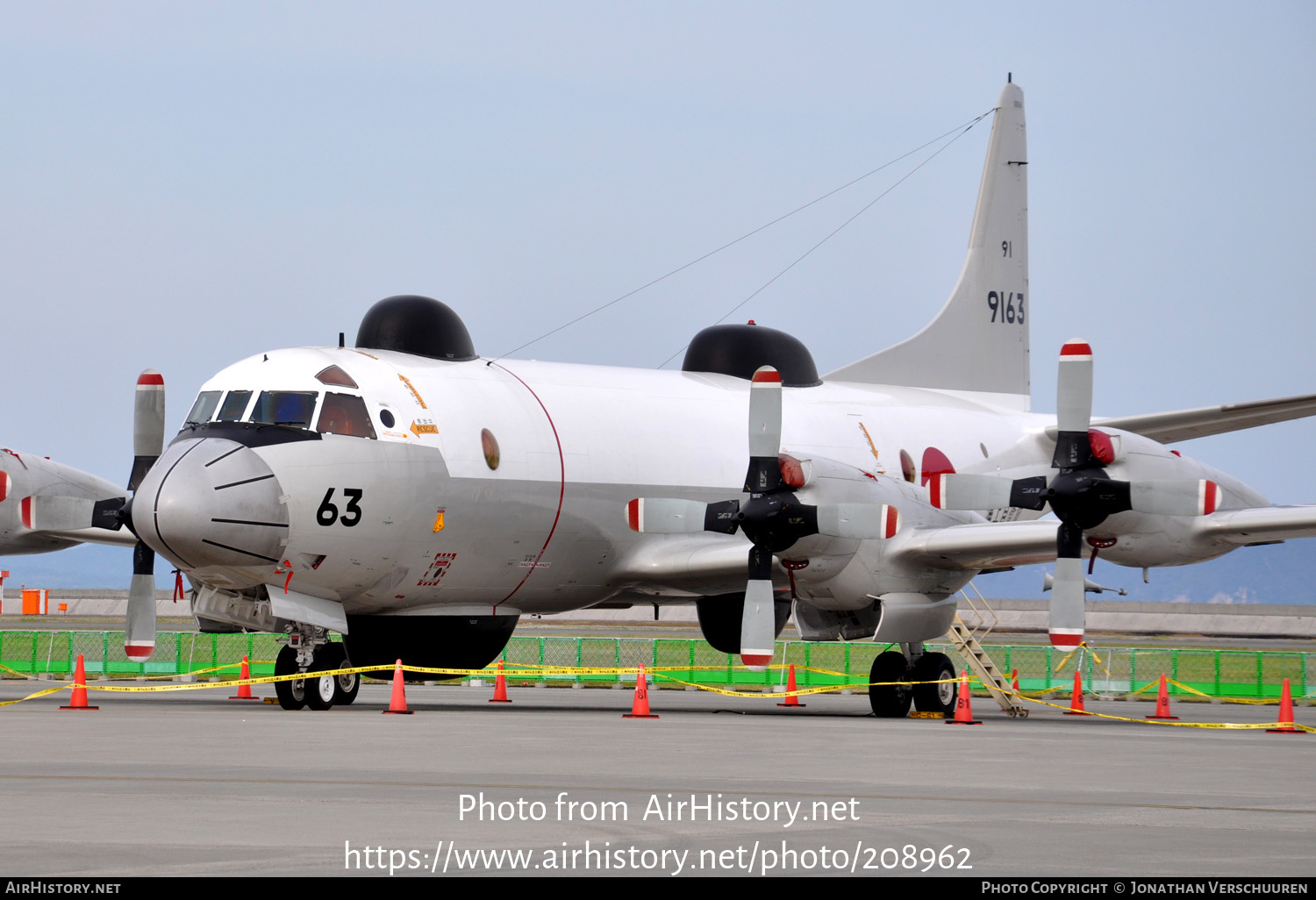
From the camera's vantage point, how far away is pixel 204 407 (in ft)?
71.1

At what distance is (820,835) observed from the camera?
382 inches

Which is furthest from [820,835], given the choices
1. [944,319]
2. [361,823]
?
[944,319]

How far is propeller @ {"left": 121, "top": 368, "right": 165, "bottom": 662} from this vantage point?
2331cm

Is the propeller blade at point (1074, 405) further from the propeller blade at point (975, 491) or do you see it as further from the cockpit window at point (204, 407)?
the cockpit window at point (204, 407)

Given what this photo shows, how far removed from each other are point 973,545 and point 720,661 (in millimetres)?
17823

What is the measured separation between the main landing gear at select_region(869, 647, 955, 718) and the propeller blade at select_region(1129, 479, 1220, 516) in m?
3.94

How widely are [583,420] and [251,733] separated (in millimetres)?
8134

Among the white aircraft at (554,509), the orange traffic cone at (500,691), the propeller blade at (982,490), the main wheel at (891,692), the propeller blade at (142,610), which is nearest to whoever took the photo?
the white aircraft at (554,509)

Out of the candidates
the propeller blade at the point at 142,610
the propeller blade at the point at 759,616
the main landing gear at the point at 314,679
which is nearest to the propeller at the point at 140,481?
the propeller blade at the point at 142,610

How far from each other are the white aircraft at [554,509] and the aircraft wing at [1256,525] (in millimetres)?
45

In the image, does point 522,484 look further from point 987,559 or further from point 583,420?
point 987,559

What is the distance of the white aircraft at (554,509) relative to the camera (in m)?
20.9

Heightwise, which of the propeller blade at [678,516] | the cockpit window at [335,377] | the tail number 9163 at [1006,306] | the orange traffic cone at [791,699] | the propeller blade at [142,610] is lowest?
the orange traffic cone at [791,699]

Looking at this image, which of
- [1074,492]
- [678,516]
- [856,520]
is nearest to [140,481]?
[678,516]
